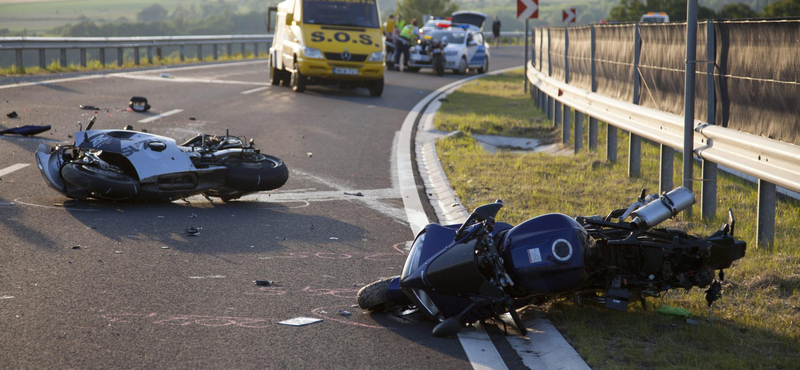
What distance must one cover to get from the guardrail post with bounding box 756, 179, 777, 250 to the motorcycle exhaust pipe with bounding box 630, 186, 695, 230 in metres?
1.62

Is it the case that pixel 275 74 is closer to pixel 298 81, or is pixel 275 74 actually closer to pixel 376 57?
pixel 298 81

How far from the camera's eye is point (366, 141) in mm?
13242

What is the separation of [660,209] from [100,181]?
4949 mm

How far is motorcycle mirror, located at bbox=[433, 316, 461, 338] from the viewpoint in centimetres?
463

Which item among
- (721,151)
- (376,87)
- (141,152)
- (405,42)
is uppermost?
(405,42)

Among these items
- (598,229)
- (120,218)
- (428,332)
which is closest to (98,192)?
(120,218)

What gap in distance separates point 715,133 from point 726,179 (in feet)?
9.81

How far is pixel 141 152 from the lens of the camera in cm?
795

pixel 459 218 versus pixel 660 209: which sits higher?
pixel 660 209

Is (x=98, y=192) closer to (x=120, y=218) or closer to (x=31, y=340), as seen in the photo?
(x=120, y=218)

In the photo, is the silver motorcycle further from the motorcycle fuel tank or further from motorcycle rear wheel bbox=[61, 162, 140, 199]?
the motorcycle fuel tank

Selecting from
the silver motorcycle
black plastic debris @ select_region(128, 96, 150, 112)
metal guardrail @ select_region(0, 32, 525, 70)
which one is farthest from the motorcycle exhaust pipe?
metal guardrail @ select_region(0, 32, 525, 70)

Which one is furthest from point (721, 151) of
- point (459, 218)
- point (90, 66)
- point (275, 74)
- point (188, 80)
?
point (90, 66)

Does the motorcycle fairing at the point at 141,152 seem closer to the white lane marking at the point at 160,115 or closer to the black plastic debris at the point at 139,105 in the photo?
the white lane marking at the point at 160,115
